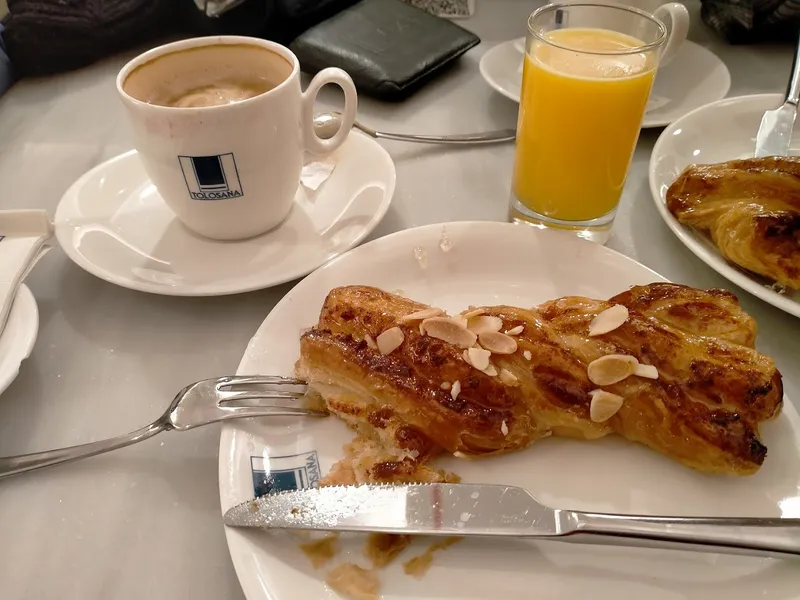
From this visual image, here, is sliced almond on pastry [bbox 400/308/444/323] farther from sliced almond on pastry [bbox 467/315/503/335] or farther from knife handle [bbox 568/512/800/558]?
knife handle [bbox 568/512/800/558]

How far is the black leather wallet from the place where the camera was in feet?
5.05

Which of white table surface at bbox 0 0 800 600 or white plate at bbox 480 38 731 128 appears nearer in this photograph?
white table surface at bbox 0 0 800 600

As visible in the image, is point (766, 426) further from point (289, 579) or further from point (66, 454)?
point (66, 454)

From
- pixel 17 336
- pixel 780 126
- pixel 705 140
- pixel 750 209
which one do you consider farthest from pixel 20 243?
pixel 780 126

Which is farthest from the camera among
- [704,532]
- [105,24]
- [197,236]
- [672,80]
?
[105,24]

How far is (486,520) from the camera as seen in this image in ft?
2.09

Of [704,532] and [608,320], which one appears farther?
[608,320]

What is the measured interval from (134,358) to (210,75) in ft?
1.83

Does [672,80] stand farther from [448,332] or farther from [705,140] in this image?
[448,332]

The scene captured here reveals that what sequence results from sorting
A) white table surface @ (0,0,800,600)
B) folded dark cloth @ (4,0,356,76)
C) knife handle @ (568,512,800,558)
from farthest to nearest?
folded dark cloth @ (4,0,356,76)
white table surface @ (0,0,800,600)
knife handle @ (568,512,800,558)

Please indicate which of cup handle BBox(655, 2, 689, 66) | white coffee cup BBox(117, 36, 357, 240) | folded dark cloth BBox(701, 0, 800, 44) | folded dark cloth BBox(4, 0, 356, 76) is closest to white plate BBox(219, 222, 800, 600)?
white coffee cup BBox(117, 36, 357, 240)

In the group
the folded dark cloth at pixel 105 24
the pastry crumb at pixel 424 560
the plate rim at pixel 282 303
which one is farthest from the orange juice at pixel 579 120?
the folded dark cloth at pixel 105 24

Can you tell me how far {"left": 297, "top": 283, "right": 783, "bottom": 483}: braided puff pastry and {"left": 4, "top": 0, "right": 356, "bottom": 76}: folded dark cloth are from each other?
4.37 feet

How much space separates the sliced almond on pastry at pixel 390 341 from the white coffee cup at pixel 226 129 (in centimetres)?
40
